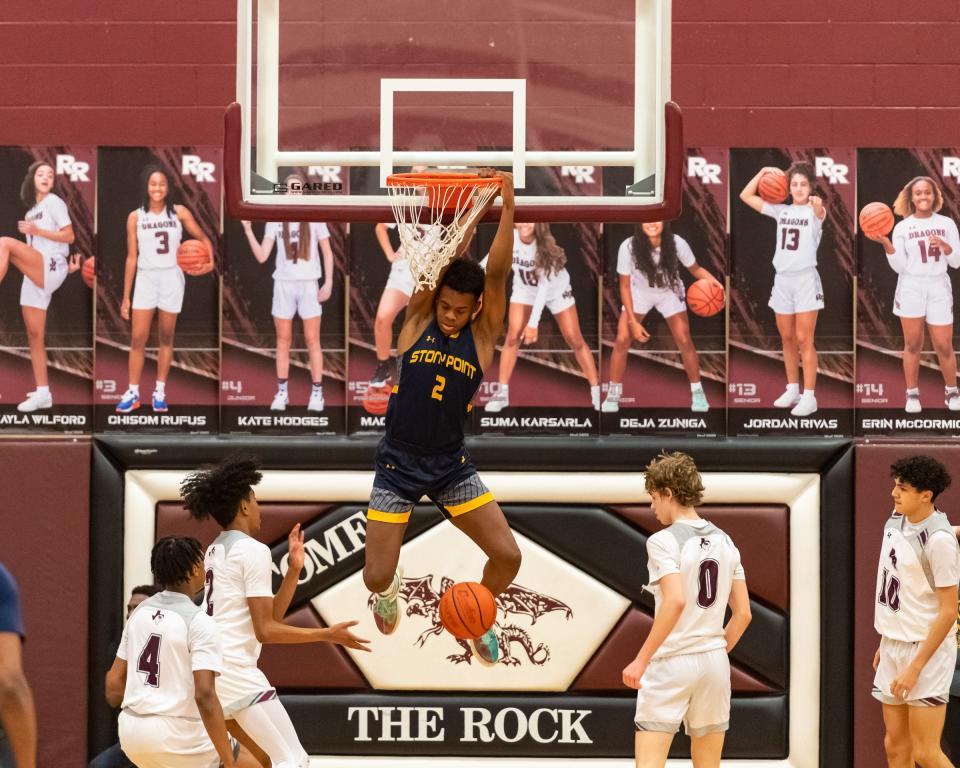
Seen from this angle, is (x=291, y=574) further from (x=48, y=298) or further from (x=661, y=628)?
(x=48, y=298)

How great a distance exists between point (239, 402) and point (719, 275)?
2.89 metres

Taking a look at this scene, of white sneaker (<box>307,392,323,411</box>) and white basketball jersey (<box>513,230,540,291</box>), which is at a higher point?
white basketball jersey (<box>513,230,540,291</box>)

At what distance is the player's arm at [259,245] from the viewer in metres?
8.23

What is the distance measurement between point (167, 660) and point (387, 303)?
315 cm

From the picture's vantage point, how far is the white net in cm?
570

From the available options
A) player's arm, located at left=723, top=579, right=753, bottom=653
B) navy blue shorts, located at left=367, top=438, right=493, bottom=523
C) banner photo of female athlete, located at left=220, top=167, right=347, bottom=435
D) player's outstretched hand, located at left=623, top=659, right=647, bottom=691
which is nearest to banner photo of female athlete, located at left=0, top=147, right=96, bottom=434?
banner photo of female athlete, located at left=220, top=167, right=347, bottom=435

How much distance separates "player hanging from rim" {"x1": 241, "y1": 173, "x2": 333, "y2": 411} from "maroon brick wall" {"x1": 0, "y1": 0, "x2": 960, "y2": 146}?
2.48ft

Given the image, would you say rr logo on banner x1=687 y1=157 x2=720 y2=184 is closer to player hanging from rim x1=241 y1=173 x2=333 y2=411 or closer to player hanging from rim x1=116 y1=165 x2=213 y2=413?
player hanging from rim x1=241 y1=173 x2=333 y2=411

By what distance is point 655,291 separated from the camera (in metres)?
8.20

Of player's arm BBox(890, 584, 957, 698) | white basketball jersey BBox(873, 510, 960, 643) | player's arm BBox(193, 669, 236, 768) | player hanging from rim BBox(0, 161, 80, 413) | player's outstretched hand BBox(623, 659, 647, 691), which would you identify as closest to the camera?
player's arm BBox(193, 669, 236, 768)

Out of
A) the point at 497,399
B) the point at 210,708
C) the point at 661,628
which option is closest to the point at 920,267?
the point at 497,399

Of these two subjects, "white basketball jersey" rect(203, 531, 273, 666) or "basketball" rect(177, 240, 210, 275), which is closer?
"white basketball jersey" rect(203, 531, 273, 666)

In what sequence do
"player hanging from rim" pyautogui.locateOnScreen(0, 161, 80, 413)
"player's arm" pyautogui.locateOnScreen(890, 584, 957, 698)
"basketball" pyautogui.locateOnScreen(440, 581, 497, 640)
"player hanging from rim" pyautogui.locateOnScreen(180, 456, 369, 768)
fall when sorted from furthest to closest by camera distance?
"player hanging from rim" pyautogui.locateOnScreen(0, 161, 80, 413) → "player's arm" pyautogui.locateOnScreen(890, 584, 957, 698) → "player hanging from rim" pyautogui.locateOnScreen(180, 456, 369, 768) → "basketball" pyautogui.locateOnScreen(440, 581, 497, 640)

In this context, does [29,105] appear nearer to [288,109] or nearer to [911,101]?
[288,109]
